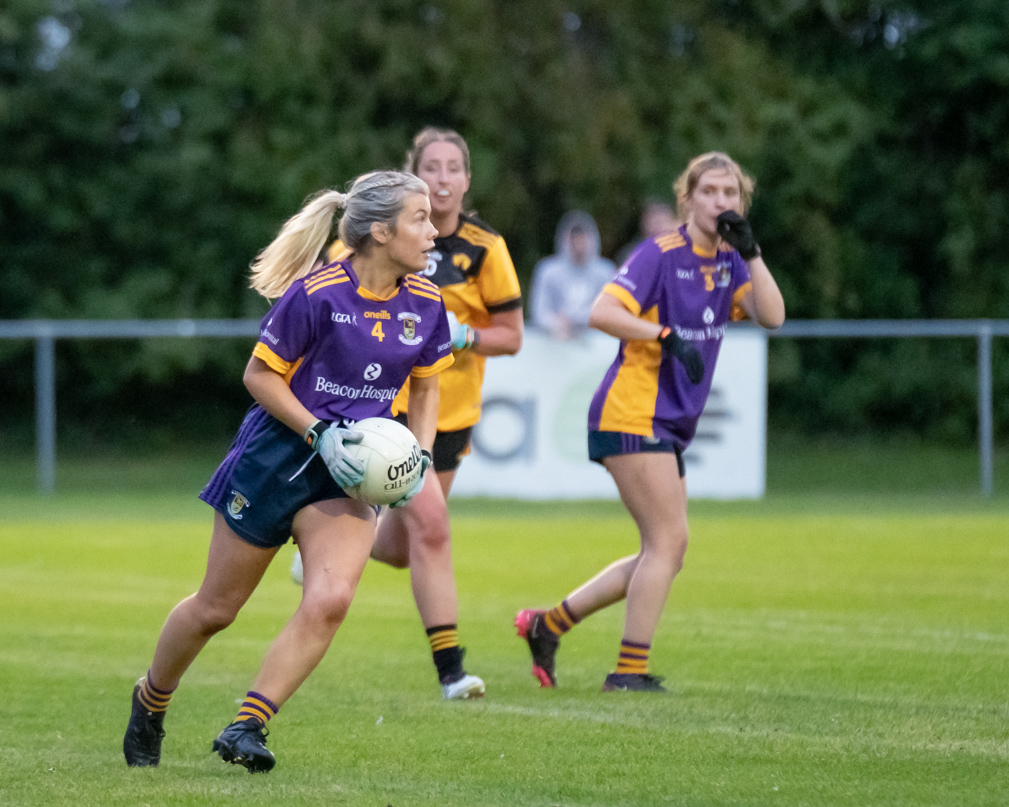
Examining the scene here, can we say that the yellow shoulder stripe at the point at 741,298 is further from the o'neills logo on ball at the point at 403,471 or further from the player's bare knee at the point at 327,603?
the player's bare knee at the point at 327,603

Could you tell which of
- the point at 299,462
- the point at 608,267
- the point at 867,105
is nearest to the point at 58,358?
the point at 608,267

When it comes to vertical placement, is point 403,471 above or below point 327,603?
above

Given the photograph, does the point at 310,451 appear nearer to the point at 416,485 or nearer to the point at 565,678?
the point at 416,485

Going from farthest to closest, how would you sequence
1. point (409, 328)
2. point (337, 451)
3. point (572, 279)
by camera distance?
point (572, 279)
point (409, 328)
point (337, 451)

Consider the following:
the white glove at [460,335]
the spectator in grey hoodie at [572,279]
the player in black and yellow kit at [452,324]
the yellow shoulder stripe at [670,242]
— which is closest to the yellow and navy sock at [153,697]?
→ the player in black and yellow kit at [452,324]

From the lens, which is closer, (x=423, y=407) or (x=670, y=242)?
(x=423, y=407)

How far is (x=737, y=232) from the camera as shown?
6.63 m

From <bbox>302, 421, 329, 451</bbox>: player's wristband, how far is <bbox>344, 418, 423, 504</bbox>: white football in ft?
0.28

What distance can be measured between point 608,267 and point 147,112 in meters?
9.10

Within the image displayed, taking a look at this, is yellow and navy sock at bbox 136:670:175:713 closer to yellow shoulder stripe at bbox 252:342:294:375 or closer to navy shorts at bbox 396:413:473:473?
yellow shoulder stripe at bbox 252:342:294:375

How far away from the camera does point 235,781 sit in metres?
4.86

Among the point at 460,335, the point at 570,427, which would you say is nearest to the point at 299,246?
the point at 460,335

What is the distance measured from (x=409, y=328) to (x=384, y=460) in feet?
1.64

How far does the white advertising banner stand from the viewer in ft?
48.5
